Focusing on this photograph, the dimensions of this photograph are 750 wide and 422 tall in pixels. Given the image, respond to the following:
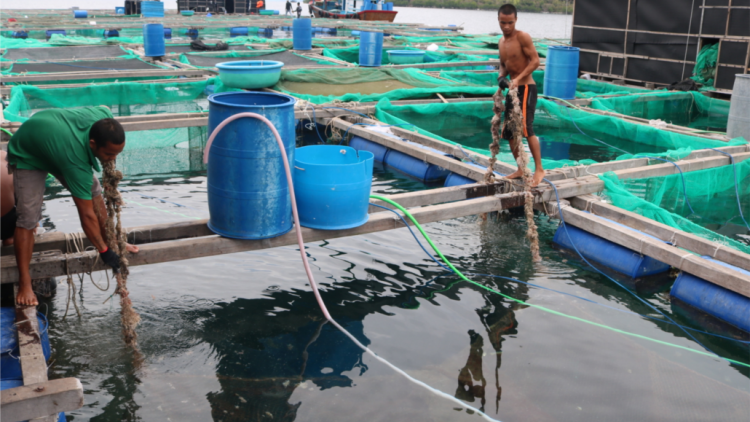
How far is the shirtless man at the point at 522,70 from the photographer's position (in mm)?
Answer: 5828

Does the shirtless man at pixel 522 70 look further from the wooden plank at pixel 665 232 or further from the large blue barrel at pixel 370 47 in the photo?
the large blue barrel at pixel 370 47

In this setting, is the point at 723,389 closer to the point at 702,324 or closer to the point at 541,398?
the point at 702,324

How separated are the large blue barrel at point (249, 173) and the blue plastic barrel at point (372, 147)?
15.2 ft

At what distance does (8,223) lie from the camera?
4.07 meters

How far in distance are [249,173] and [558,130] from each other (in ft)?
27.1

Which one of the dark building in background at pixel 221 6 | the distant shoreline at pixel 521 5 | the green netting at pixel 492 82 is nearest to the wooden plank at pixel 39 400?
the green netting at pixel 492 82

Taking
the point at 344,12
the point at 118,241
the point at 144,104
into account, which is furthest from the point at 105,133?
the point at 344,12

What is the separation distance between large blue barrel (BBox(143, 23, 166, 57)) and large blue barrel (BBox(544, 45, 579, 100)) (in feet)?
30.8

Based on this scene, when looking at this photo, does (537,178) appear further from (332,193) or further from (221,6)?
(221,6)

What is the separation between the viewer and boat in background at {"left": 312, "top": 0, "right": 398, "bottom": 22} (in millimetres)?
41375

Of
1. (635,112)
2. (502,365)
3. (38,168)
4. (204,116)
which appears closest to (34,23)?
(204,116)

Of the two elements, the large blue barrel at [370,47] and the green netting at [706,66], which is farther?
the large blue barrel at [370,47]

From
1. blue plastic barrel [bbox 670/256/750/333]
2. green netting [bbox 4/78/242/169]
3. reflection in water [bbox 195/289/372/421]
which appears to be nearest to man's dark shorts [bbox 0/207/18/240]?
reflection in water [bbox 195/289/372/421]

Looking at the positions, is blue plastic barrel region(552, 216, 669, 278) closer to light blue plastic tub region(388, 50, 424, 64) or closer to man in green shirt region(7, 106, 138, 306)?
man in green shirt region(7, 106, 138, 306)
